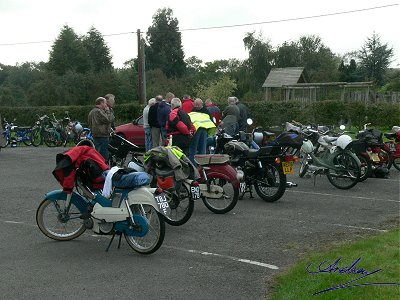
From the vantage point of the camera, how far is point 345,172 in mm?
10734

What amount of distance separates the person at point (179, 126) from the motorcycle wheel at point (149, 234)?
12.5ft

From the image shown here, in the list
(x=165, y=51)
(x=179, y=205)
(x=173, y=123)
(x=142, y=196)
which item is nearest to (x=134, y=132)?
(x=173, y=123)

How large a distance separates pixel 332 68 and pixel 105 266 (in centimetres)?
6753

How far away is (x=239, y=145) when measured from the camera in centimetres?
952

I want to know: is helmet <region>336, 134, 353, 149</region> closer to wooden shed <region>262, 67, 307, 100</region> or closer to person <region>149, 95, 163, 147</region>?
person <region>149, 95, 163, 147</region>

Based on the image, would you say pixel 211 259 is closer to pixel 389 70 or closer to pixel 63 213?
pixel 63 213

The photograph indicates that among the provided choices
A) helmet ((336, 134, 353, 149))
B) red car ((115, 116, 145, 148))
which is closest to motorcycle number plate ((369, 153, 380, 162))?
helmet ((336, 134, 353, 149))

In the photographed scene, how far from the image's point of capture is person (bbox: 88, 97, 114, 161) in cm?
1167

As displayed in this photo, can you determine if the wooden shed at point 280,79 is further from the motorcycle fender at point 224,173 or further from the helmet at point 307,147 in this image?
the motorcycle fender at point 224,173

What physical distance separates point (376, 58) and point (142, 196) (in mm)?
59078

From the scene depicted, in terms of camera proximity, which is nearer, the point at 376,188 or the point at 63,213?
the point at 63,213

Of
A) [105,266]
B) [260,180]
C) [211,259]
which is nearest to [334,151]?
[260,180]

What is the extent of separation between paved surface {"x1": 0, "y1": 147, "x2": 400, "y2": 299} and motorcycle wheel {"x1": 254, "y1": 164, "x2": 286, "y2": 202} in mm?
173

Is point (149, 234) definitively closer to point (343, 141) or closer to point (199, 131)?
point (199, 131)
